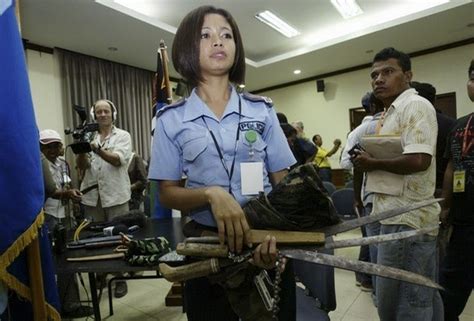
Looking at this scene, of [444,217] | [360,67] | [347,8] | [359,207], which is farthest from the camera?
[360,67]

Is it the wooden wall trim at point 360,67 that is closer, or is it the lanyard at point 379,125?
the lanyard at point 379,125

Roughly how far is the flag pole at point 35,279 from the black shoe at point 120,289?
172 centimetres

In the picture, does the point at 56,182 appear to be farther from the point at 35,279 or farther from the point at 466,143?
the point at 466,143

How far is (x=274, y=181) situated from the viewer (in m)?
0.92

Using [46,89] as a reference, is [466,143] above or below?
below

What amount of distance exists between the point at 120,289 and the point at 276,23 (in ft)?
14.1

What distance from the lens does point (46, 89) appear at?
182 inches

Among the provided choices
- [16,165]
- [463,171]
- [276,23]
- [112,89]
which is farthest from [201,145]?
[112,89]

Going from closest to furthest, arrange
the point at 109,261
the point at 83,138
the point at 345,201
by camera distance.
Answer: the point at 109,261, the point at 83,138, the point at 345,201

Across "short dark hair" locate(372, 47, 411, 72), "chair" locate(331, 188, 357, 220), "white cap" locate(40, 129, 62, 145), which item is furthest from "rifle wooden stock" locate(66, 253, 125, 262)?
"chair" locate(331, 188, 357, 220)

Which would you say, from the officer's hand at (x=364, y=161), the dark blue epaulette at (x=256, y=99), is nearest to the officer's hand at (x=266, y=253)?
the dark blue epaulette at (x=256, y=99)

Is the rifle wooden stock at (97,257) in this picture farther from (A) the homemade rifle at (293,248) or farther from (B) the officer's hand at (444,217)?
(B) the officer's hand at (444,217)

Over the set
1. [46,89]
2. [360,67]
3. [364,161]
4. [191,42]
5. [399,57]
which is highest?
[360,67]

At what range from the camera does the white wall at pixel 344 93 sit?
541 centimetres
